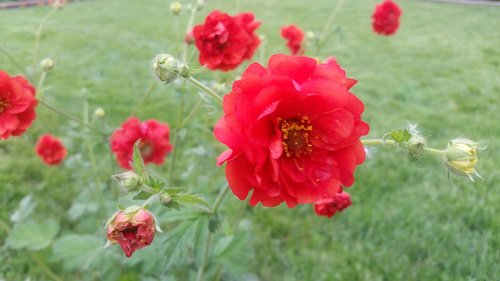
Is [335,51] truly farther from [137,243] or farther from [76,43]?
[137,243]

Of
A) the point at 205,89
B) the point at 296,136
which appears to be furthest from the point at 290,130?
the point at 205,89

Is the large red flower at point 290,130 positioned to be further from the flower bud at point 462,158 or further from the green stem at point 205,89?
the flower bud at point 462,158

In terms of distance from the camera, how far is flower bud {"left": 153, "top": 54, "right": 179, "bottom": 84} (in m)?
1.07

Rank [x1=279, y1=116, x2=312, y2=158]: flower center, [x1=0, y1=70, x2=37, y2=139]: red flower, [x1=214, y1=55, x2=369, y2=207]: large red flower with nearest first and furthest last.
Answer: [x1=214, y1=55, x2=369, y2=207]: large red flower, [x1=279, y1=116, x2=312, y2=158]: flower center, [x1=0, y1=70, x2=37, y2=139]: red flower

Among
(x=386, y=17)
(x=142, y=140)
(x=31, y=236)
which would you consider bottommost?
(x=31, y=236)

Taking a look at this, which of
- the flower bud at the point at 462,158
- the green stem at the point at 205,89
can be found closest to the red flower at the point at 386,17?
the flower bud at the point at 462,158

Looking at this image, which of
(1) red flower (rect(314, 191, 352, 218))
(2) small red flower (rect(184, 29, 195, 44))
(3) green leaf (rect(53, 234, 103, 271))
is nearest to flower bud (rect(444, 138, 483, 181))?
(1) red flower (rect(314, 191, 352, 218))

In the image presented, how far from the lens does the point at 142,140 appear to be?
195 cm

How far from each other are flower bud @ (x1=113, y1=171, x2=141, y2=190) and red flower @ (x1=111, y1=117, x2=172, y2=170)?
770 millimetres

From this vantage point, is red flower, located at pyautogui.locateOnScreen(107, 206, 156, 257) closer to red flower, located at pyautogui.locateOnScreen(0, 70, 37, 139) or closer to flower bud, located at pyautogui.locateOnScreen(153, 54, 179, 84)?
flower bud, located at pyautogui.locateOnScreen(153, 54, 179, 84)

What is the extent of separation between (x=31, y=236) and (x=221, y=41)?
1.35 m

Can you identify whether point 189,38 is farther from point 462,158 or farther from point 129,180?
point 462,158

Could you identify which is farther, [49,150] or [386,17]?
[386,17]

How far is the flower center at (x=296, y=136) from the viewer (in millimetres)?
988
